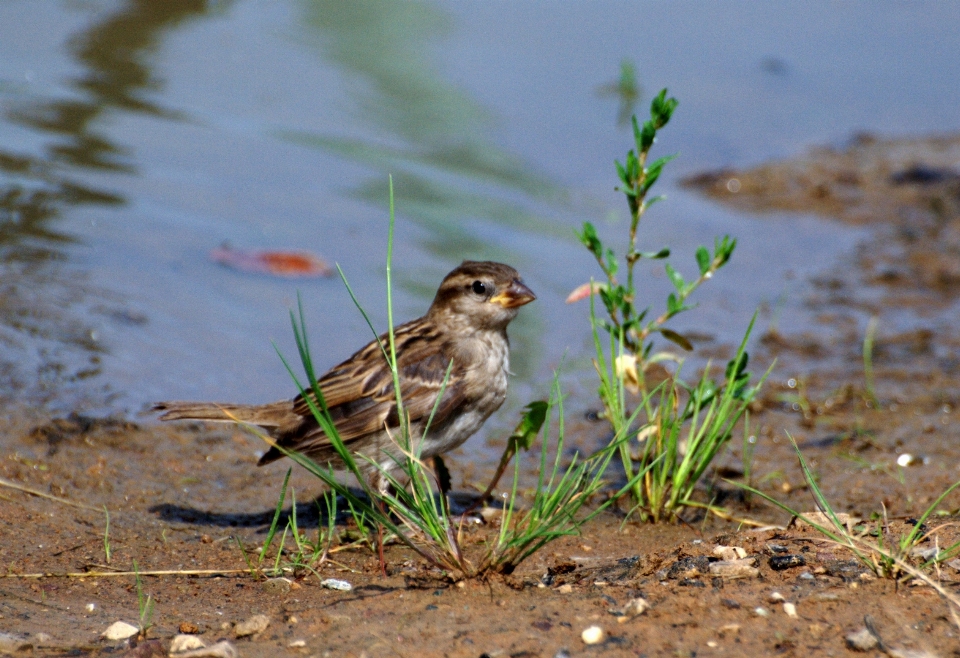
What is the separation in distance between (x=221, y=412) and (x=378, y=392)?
757mm

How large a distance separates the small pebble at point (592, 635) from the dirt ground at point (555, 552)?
2 centimetres

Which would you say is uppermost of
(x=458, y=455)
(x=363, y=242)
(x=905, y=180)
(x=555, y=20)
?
(x=555, y=20)

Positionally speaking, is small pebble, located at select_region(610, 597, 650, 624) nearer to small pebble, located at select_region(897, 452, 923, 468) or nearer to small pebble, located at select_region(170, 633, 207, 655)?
small pebble, located at select_region(170, 633, 207, 655)

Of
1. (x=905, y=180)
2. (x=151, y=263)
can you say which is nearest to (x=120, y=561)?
(x=151, y=263)

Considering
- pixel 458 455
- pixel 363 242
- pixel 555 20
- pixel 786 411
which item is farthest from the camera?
pixel 555 20

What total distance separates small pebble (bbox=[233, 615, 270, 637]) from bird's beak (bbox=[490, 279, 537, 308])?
8.30 feet

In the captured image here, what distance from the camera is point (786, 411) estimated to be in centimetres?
695

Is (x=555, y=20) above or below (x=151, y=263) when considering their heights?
above

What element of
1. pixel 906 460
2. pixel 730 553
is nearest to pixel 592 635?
pixel 730 553

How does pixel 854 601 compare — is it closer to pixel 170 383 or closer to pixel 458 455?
pixel 458 455

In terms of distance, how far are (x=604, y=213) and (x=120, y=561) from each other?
20.3 ft

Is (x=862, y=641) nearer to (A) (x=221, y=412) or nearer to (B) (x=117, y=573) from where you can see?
(B) (x=117, y=573)

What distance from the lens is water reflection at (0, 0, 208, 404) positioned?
256 inches

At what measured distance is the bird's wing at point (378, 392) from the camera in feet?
18.3
